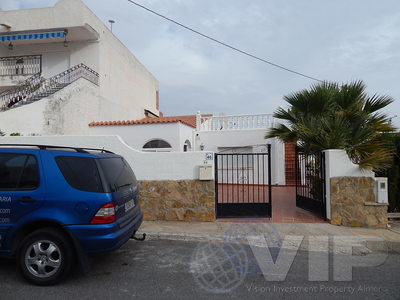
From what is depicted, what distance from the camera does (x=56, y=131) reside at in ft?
35.7

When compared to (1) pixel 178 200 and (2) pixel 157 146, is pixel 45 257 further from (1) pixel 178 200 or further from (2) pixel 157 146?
(2) pixel 157 146

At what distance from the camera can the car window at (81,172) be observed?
3.73 m

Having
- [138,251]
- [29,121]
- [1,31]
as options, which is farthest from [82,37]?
[138,251]

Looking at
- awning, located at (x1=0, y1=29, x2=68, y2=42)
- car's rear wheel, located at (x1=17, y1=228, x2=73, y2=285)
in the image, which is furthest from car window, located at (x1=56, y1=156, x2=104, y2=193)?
awning, located at (x1=0, y1=29, x2=68, y2=42)

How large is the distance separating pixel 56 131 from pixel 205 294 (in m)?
9.75

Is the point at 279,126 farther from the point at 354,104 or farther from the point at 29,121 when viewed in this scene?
the point at 29,121

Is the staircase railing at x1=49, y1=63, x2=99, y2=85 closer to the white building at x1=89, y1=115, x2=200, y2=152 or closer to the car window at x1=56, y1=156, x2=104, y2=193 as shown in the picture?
the white building at x1=89, y1=115, x2=200, y2=152

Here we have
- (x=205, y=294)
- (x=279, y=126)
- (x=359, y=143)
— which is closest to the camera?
(x=205, y=294)

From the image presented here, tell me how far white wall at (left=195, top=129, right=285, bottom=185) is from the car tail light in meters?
10.4

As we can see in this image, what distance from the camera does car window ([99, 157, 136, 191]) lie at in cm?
393

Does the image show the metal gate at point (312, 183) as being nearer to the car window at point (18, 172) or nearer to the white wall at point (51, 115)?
the car window at point (18, 172)

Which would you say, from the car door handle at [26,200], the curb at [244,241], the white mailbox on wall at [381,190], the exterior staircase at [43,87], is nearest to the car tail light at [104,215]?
the car door handle at [26,200]

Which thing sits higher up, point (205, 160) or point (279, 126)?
point (279, 126)

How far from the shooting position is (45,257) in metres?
3.66
